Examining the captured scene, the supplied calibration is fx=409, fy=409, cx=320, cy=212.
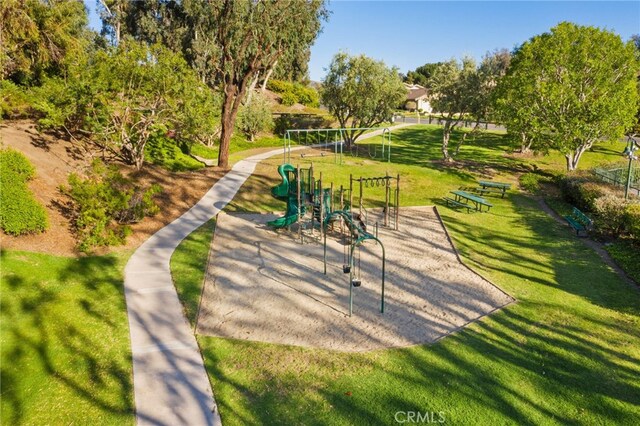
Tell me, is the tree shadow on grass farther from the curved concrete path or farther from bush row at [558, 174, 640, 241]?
bush row at [558, 174, 640, 241]

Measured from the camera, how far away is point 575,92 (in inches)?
1043

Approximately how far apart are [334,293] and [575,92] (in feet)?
77.8

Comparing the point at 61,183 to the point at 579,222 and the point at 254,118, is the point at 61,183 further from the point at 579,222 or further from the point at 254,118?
the point at 254,118

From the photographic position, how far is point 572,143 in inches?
1028

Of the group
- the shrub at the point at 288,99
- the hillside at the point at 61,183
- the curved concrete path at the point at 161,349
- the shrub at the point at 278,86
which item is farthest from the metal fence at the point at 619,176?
the shrub at the point at 278,86

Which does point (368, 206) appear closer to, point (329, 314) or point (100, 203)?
point (329, 314)

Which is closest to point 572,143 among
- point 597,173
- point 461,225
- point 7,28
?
point 597,173

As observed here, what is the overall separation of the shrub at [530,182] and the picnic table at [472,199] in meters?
5.87

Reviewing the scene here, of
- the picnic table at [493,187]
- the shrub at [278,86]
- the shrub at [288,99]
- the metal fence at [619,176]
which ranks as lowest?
the picnic table at [493,187]

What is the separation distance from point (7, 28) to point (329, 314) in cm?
2469

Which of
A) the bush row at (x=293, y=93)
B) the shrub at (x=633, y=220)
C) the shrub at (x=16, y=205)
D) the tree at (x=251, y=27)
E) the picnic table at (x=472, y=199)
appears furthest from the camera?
the bush row at (x=293, y=93)

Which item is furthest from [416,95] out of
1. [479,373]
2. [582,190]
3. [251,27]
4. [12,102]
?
[479,373]

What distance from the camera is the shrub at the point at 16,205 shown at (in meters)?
13.0

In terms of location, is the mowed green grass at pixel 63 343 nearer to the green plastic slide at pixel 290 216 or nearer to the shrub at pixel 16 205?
the shrub at pixel 16 205
